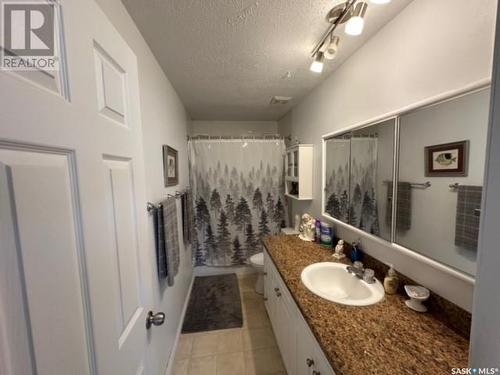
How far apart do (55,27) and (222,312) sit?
247cm

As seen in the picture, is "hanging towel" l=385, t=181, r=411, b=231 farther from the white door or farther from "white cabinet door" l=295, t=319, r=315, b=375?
the white door

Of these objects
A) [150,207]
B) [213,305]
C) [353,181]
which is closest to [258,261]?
[213,305]

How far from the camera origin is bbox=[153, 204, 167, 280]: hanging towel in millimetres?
1369

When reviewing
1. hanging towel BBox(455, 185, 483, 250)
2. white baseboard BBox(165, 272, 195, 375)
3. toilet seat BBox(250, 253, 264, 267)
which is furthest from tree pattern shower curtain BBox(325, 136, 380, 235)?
white baseboard BBox(165, 272, 195, 375)

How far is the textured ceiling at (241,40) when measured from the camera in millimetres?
1061

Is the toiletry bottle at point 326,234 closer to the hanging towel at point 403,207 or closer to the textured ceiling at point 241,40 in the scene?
the hanging towel at point 403,207

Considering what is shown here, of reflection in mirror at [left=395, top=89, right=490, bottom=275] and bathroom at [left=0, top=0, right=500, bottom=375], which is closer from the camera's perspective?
bathroom at [left=0, top=0, right=500, bottom=375]

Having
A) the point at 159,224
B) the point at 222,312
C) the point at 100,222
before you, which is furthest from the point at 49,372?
the point at 222,312

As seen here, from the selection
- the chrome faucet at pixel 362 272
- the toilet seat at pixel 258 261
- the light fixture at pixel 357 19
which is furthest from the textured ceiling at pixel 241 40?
the toilet seat at pixel 258 261

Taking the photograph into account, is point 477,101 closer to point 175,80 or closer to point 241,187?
point 175,80

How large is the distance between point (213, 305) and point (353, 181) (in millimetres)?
1976

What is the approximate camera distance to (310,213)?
2275 mm

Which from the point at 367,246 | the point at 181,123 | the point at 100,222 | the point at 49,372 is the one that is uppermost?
the point at 181,123

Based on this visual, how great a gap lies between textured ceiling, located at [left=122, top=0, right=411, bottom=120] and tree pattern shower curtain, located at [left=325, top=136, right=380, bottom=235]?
0.65 meters
